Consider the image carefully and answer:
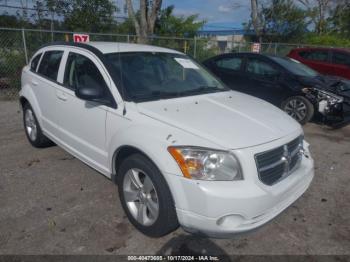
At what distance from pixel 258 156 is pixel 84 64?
2.33 m

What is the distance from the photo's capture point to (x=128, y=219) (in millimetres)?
3205

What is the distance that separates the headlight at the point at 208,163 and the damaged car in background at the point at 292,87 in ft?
16.2

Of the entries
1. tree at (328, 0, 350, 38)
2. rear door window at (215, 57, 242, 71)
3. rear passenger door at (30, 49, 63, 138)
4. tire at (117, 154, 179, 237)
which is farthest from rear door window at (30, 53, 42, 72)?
tree at (328, 0, 350, 38)

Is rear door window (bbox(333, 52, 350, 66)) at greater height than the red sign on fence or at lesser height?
lesser

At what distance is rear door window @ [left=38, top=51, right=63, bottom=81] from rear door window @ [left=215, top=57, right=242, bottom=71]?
4706 mm

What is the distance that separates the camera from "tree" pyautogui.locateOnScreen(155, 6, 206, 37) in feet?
82.5

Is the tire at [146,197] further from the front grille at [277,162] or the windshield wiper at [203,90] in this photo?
the windshield wiper at [203,90]

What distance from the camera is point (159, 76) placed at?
3.61 m

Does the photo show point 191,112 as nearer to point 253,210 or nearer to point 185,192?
point 185,192

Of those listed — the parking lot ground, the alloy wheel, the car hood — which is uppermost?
the car hood

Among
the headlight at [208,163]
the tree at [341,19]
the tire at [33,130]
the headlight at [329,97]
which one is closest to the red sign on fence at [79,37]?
the tire at [33,130]

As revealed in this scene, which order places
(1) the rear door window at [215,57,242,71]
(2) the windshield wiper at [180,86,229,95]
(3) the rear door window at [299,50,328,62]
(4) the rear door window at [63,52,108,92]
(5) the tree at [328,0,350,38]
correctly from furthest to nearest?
1. (5) the tree at [328,0,350,38]
2. (3) the rear door window at [299,50,328,62]
3. (1) the rear door window at [215,57,242,71]
4. (2) the windshield wiper at [180,86,229,95]
5. (4) the rear door window at [63,52,108,92]

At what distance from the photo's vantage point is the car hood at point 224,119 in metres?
2.63

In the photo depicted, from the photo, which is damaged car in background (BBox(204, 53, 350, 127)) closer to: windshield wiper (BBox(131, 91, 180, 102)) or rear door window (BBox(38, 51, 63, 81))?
windshield wiper (BBox(131, 91, 180, 102))
